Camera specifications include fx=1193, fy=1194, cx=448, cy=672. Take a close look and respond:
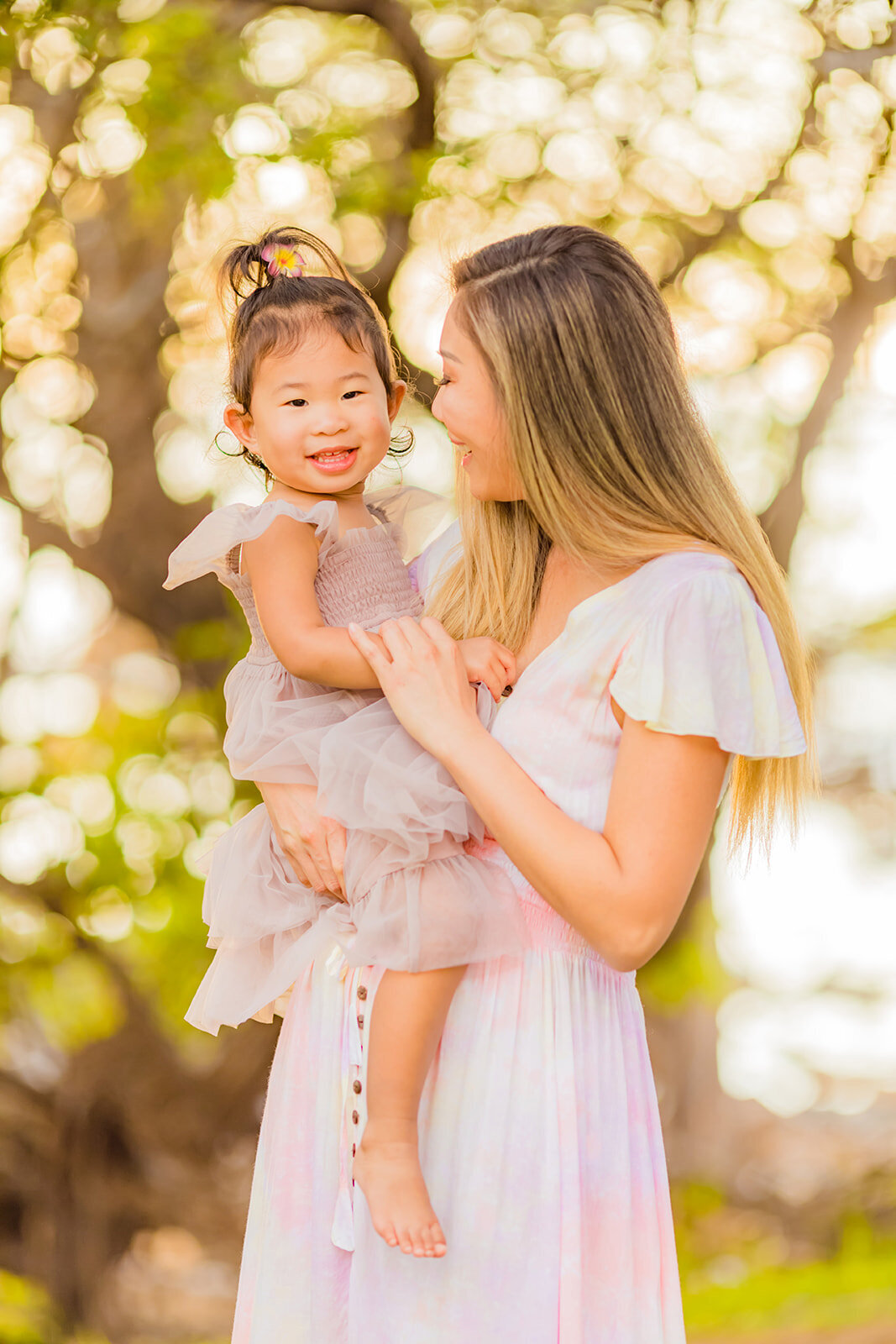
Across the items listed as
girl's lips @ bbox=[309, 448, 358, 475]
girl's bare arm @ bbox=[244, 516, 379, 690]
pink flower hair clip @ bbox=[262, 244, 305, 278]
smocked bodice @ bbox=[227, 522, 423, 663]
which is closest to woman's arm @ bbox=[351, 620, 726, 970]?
girl's bare arm @ bbox=[244, 516, 379, 690]

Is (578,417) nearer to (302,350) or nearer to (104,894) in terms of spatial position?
(302,350)

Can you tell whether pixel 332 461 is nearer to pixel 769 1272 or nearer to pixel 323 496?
pixel 323 496

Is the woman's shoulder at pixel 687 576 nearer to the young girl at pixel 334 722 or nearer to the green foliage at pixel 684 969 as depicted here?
the young girl at pixel 334 722

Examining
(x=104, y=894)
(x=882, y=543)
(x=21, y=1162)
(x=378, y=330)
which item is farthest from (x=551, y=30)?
(x=21, y=1162)

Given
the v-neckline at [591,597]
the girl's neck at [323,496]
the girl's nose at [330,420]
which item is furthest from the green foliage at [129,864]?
the v-neckline at [591,597]

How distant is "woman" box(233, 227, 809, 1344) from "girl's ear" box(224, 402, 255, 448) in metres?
0.42

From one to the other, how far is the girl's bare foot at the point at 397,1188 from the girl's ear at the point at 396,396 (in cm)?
103

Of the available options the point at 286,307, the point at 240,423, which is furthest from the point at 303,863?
the point at 286,307

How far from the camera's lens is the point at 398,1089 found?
49.8 inches

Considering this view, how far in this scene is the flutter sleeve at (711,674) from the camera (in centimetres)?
121

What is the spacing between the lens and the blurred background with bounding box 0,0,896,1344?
3.51 m

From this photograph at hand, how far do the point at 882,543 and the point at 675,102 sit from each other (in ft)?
5.03

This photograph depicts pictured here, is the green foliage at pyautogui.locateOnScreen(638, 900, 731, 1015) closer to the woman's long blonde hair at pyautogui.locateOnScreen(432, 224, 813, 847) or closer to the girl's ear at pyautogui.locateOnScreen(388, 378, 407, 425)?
the girl's ear at pyautogui.locateOnScreen(388, 378, 407, 425)

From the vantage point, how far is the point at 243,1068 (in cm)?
382
